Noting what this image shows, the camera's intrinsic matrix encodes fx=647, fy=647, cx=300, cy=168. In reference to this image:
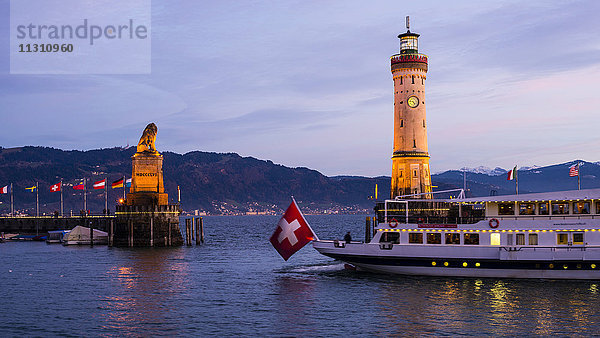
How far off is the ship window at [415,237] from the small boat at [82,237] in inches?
2361

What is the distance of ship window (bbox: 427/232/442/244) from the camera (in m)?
49.4

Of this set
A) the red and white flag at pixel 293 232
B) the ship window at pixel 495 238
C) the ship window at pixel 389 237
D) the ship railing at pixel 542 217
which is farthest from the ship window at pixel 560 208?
the red and white flag at pixel 293 232

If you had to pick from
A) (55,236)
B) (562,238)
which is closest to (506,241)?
(562,238)

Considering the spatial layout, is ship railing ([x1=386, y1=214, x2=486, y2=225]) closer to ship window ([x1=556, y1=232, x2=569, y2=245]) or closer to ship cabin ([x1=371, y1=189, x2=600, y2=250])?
ship cabin ([x1=371, y1=189, x2=600, y2=250])

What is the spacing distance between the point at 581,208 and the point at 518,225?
184 inches

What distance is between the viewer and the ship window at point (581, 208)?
1874 inches

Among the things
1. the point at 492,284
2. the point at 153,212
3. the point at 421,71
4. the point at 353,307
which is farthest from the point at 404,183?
the point at 353,307

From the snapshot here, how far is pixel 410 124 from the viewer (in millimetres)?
90062

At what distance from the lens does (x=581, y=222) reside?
47.1 m

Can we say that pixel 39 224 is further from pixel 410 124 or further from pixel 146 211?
pixel 410 124

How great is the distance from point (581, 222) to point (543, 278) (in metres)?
4.93

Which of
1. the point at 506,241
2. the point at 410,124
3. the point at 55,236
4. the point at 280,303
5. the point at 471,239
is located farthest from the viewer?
the point at 55,236

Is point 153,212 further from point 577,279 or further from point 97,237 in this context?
point 577,279

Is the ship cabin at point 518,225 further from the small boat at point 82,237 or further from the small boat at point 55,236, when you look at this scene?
the small boat at point 55,236
